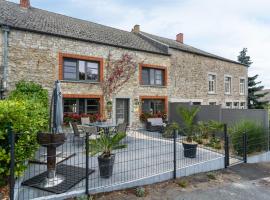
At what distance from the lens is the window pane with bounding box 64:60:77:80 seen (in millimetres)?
13645

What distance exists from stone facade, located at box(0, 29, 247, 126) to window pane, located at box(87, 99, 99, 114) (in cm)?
48

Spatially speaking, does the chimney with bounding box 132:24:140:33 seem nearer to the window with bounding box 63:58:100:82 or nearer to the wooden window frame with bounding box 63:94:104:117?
the window with bounding box 63:58:100:82

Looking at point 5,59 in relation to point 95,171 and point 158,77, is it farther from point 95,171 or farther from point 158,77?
point 158,77

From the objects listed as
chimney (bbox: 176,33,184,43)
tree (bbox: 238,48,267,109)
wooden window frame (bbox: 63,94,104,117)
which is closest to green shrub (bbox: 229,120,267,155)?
wooden window frame (bbox: 63,94,104,117)

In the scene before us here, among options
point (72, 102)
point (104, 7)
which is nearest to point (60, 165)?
point (104, 7)

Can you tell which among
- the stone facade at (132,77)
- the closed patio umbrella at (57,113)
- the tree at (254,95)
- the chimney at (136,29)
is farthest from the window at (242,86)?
the closed patio umbrella at (57,113)

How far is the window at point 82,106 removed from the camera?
533 inches

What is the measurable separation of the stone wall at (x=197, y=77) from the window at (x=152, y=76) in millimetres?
833

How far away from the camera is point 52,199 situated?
462cm

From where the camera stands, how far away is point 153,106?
17.8 metres

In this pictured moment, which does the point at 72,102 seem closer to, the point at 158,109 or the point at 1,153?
the point at 158,109

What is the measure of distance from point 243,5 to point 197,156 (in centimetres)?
567

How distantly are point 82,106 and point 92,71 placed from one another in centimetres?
232

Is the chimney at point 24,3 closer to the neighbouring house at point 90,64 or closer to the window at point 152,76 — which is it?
the neighbouring house at point 90,64
